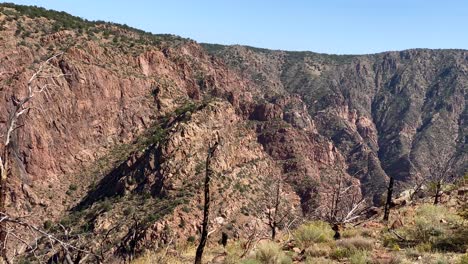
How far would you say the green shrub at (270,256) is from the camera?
41.6 feet

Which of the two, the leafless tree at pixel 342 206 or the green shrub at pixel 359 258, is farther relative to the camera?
the leafless tree at pixel 342 206

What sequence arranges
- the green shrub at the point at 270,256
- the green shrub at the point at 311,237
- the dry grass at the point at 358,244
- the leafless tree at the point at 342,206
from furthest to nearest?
the leafless tree at the point at 342,206 → the green shrub at the point at 311,237 → the dry grass at the point at 358,244 → the green shrub at the point at 270,256

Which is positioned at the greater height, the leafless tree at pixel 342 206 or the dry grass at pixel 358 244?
the dry grass at pixel 358 244

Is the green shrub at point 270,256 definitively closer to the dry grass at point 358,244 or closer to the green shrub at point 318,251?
the green shrub at point 318,251

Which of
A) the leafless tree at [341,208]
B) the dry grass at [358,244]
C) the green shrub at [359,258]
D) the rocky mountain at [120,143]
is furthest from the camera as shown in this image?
the rocky mountain at [120,143]

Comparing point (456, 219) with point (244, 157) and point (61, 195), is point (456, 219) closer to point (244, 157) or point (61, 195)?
point (61, 195)

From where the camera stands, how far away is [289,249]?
15.1 metres

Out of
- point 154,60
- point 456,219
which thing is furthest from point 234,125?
point 456,219

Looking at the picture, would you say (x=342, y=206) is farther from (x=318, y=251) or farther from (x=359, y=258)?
(x=359, y=258)

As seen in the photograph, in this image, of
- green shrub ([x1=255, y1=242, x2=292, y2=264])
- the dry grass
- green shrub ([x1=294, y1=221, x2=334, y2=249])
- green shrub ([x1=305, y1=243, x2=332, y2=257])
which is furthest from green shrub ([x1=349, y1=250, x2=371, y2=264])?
green shrub ([x1=294, y1=221, x2=334, y2=249])

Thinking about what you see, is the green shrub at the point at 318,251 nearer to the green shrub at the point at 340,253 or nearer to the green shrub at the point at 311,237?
the green shrub at the point at 340,253

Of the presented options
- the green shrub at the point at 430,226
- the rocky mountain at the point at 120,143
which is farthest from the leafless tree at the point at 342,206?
the rocky mountain at the point at 120,143

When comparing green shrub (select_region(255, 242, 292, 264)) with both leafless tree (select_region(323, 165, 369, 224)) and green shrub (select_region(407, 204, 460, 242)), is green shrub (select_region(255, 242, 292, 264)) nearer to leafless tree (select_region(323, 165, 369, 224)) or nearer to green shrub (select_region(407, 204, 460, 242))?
leafless tree (select_region(323, 165, 369, 224))

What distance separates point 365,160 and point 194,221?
146m
